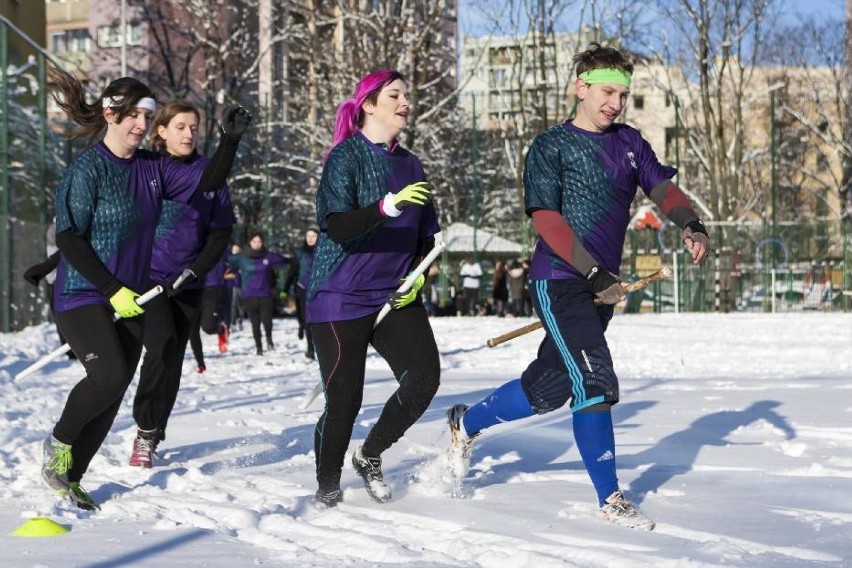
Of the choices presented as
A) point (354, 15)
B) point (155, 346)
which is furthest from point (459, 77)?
point (155, 346)

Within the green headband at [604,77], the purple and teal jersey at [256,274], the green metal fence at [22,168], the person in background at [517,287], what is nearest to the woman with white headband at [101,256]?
the green headband at [604,77]

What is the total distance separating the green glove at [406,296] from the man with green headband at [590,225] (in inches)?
17.3

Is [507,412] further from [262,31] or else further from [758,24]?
[758,24]

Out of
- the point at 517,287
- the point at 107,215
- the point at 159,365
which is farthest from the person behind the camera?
the point at 517,287

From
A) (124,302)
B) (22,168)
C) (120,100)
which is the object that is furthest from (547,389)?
(22,168)

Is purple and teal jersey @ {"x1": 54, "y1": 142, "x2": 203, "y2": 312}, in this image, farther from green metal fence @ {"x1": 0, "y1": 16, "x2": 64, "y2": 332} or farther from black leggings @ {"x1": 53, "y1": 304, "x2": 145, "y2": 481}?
green metal fence @ {"x1": 0, "y1": 16, "x2": 64, "y2": 332}

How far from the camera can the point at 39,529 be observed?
4.69 metres

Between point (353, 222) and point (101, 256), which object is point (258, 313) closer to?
point (101, 256)

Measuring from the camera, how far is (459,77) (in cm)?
3688

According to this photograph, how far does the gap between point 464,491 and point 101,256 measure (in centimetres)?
177

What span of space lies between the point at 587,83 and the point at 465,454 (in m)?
1.66

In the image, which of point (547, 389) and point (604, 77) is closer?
point (604, 77)

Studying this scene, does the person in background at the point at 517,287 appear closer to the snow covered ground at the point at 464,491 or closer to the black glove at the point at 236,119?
the snow covered ground at the point at 464,491

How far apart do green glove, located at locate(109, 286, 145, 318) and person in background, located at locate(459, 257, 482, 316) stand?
25.1 m
